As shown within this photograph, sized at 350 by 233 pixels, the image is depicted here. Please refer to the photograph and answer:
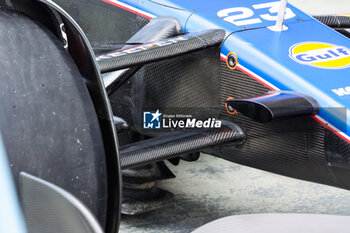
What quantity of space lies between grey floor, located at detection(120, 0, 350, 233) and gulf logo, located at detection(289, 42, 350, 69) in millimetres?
882

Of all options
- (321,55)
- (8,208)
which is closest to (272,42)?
(321,55)

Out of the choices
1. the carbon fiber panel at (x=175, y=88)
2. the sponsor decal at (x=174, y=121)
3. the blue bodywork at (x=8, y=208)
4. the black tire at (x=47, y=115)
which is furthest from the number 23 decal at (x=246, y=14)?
the blue bodywork at (x=8, y=208)

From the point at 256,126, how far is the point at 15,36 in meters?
0.92

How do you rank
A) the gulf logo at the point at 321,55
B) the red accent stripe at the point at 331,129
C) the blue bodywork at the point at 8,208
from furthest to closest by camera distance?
1. the gulf logo at the point at 321,55
2. the red accent stripe at the point at 331,129
3. the blue bodywork at the point at 8,208

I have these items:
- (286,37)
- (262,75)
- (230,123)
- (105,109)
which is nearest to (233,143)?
(230,123)

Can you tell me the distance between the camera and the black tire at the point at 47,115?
3.93 ft

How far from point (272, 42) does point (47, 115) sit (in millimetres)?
956

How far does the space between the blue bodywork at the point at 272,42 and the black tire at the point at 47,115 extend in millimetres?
715

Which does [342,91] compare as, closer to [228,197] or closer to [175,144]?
[175,144]

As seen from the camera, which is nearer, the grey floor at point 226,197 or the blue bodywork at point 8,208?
the blue bodywork at point 8,208

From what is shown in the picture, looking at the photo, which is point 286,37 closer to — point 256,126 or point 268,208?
point 256,126

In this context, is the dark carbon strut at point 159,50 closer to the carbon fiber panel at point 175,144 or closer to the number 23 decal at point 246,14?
the number 23 decal at point 246,14

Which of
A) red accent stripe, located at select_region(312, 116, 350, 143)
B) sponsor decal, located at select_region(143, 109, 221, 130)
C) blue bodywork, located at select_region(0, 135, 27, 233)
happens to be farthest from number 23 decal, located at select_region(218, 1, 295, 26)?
blue bodywork, located at select_region(0, 135, 27, 233)

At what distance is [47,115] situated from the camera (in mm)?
1256
